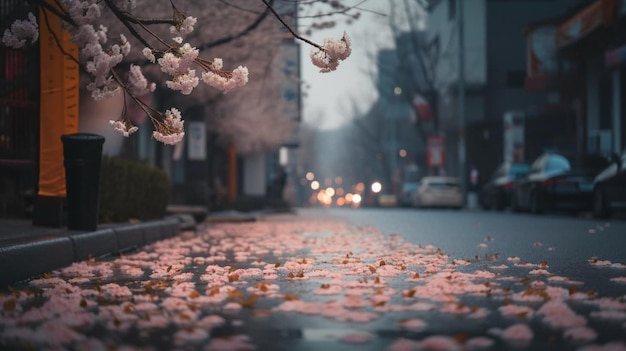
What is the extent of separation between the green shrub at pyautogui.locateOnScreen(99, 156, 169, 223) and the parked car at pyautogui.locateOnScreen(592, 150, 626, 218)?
9863 mm

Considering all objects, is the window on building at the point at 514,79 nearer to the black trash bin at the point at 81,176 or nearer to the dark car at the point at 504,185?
the dark car at the point at 504,185

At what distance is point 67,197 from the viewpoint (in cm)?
1127

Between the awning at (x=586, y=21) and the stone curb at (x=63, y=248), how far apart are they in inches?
775

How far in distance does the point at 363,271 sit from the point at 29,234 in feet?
13.2

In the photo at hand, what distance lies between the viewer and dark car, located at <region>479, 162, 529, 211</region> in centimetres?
2988

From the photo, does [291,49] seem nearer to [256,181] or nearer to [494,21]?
[256,181]

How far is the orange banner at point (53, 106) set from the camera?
1211 cm

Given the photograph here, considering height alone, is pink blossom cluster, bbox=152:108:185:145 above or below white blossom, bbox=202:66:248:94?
below

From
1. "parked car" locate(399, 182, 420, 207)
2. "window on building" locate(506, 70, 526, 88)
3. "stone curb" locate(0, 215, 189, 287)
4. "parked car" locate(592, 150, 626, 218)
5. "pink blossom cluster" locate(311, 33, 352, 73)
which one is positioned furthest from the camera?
"window on building" locate(506, 70, 526, 88)

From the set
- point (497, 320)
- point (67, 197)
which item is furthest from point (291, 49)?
point (497, 320)

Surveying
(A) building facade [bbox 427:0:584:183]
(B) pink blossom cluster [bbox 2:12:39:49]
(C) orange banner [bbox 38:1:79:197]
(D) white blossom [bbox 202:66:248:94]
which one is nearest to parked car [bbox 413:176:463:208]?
(A) building facade [bbox 427:0:584:183]

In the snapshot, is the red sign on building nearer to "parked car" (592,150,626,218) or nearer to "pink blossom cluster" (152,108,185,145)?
"parked car" (592,150,626,218)

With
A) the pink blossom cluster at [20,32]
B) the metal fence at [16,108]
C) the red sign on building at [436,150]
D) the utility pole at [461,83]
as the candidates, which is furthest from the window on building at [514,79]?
the pink blossom cluster at [20,32]

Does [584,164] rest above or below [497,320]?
above
